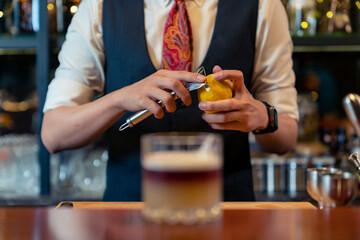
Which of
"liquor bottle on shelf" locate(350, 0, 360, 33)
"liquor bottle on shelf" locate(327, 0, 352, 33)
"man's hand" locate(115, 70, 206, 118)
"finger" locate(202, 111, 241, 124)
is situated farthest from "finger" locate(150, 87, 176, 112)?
"liquor bottle on shelf" locate(350, 0, 360, 33)

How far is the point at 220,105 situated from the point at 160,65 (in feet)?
1.50

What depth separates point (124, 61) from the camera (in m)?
1.52

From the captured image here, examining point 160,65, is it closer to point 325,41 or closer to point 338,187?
point 338,187

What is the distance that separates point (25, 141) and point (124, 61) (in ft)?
3.21

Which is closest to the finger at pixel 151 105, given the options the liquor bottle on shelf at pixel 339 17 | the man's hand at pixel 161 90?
the man's hand at pixel 161 90

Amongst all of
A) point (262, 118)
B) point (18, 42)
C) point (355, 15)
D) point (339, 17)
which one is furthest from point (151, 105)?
point (355, 15)

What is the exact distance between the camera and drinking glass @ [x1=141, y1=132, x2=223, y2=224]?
0.58m

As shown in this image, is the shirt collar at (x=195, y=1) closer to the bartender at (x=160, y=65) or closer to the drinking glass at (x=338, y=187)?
the bartender at (x=160, y=65)

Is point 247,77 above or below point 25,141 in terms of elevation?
above

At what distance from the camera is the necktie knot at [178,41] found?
150cm

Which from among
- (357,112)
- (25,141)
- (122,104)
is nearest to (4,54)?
(25,141)

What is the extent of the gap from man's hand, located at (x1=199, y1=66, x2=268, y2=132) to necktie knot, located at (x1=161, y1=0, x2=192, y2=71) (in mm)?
327

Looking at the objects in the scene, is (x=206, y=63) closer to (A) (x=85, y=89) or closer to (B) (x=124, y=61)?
(B) (x=124, y=61)

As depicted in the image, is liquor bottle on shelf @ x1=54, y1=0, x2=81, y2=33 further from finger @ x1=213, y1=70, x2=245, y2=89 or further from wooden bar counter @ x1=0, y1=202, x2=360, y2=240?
wooden bar counter @ x1=0, y1=202, x2=360, y2=240
